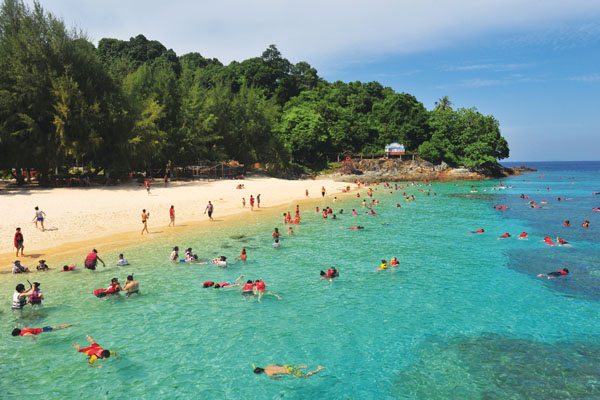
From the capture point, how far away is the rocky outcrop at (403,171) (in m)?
90.1

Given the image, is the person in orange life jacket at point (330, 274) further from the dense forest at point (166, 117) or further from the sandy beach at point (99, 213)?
the dense forest at point (166, 117)

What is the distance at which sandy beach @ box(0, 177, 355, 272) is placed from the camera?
24634 mm

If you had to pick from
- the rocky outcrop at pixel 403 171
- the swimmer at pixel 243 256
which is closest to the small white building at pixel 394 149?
the rocky outcrop at pixel 403 171

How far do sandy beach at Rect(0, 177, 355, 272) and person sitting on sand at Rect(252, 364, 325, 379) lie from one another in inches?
682

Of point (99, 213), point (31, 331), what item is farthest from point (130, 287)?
point (99, 213)

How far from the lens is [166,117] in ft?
199

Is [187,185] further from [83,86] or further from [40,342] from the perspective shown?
[40,342]

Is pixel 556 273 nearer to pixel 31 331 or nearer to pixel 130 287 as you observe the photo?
pixel 130 287

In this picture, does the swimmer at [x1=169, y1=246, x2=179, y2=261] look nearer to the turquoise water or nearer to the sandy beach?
the turquoise water

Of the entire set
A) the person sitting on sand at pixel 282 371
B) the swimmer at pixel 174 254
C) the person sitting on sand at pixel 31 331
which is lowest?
the person sitting on sand at pixel 282 371

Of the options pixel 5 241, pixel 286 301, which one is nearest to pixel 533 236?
pixel 286 301

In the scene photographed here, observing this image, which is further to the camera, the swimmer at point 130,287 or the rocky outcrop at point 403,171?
the rocky outcrop at point 403,171

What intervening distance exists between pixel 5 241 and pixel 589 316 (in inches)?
1309

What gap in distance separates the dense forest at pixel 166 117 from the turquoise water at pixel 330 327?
2503 cm
